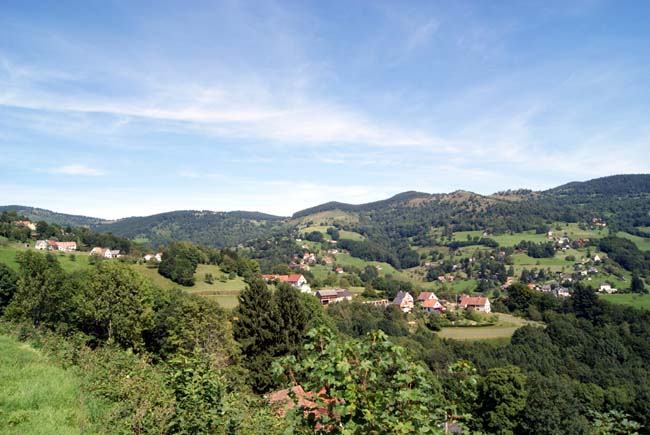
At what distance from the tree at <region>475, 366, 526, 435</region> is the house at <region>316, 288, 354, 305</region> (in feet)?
158

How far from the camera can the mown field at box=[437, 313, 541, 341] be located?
203 ft

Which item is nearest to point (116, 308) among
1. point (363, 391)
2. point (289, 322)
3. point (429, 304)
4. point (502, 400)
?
point (289, 322)

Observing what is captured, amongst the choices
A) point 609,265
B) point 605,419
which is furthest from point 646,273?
point 605,419

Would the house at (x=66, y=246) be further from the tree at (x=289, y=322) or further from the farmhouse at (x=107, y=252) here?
the tree at (x=289, y=322)

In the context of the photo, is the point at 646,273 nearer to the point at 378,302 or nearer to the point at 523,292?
the point at 523,292

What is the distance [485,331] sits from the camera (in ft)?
215

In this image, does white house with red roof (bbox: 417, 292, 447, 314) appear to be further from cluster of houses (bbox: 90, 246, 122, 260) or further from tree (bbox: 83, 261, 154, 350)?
cluster of houses (bbox: 90, 246, 122, 260)

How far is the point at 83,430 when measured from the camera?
235 inches

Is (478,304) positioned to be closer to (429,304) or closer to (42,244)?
(429,304)

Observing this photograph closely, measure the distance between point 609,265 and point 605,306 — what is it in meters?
54.6

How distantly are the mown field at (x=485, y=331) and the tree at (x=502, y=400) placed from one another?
2804 cm

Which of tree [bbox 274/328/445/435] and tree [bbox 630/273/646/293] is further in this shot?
tree [bbox 630/273/646/293]

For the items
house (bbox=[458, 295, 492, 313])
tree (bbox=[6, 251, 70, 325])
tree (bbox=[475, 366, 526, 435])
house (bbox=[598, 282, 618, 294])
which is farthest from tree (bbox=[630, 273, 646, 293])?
tree (bbox=[6, 251, 70, 325])

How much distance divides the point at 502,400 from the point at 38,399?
35035mm
